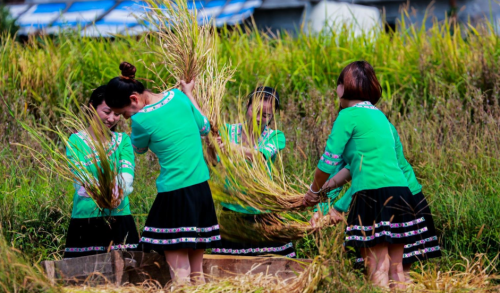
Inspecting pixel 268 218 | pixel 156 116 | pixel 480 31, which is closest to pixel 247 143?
pixel 268 218

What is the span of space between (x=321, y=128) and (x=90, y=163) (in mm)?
2403

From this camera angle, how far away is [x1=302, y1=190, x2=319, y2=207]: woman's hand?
11.3 feet

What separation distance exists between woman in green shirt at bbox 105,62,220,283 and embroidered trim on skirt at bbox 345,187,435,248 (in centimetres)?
78

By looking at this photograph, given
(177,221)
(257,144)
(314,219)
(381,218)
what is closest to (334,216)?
(314,219)

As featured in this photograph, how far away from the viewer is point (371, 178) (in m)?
3.21

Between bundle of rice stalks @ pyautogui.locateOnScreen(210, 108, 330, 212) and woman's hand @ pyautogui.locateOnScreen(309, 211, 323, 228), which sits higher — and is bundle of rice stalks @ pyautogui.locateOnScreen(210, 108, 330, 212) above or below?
above

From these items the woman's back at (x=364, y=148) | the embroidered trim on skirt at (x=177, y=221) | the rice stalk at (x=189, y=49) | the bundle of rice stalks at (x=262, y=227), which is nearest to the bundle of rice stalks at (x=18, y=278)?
the embroidered trim on skirt at (x=177, y=221)

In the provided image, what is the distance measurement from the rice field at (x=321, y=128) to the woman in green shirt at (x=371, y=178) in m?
0.16

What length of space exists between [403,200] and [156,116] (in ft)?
4.47

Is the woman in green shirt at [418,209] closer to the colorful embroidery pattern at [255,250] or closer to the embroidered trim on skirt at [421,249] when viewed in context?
the embroidered trim on skirt at [421,249]

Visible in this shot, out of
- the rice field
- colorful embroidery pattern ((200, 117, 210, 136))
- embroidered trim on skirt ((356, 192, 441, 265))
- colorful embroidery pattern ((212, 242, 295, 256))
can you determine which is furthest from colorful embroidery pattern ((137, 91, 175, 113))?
embroidered trim on skirt ((356, 192, 441, 265))

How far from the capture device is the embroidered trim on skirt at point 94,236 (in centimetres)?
372

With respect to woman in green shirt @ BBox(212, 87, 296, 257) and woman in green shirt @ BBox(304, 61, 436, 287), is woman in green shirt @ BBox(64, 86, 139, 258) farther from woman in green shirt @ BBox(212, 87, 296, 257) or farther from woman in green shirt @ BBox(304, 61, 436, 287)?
woman in green shirt @ BBox(304, 61, 436, 287)

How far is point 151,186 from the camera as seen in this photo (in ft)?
16.4
